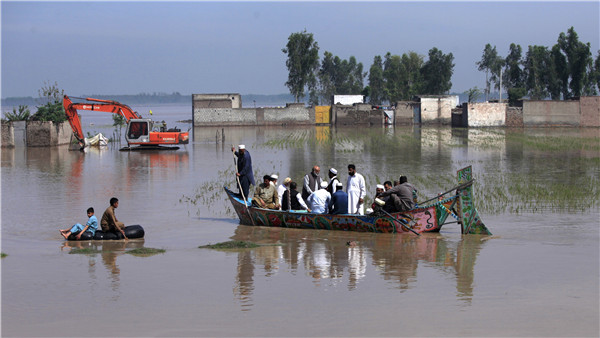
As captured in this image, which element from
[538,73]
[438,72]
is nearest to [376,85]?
[438,72]

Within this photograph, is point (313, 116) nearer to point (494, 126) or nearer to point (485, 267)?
point (494, 126)

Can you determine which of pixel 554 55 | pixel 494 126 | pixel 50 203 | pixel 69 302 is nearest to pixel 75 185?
pixel 50 203

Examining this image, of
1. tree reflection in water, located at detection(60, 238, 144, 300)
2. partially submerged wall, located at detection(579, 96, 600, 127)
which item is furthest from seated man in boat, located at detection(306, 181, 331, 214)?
partially submerged wall, located at detection(579, 96, 600, 127)

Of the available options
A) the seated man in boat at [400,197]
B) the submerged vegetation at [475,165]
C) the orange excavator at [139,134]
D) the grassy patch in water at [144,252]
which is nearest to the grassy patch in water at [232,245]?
the grassy patch in water at [144,252]

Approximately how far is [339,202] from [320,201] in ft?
1.64

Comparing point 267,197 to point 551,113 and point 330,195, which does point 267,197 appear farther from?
point 551,113

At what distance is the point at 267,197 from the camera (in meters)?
14.6

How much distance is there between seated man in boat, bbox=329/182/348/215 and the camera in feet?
43.9

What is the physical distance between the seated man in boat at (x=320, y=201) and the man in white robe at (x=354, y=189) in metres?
0.42

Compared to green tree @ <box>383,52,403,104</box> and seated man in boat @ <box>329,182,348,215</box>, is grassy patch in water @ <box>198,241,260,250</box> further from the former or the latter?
green tree @ <box>383,52,403,104</box>

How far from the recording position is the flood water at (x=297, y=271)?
27.0 ft

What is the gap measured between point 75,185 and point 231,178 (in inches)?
193

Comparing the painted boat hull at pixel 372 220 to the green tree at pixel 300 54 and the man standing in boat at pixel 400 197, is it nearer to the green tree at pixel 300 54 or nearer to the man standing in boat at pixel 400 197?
the man standing in boat at pixel 400 197

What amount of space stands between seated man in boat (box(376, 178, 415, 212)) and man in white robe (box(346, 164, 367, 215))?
1.60 feet
